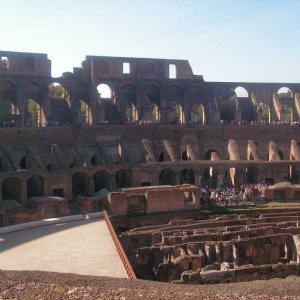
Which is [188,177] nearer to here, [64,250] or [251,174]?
[251,174]

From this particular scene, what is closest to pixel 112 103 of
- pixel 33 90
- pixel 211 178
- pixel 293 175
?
pixel 33 90

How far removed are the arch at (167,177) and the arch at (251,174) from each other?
17.6ft

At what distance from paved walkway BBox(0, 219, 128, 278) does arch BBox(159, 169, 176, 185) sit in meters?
9.82

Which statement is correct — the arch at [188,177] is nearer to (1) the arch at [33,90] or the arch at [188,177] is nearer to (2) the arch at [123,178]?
(2) the arch at [123,178]

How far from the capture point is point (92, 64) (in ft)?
120

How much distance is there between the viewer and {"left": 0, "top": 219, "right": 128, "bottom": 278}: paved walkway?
633 inches

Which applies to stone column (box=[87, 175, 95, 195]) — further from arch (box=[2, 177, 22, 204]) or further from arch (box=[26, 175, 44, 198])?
arch (box=[2, 177, 22, 204])

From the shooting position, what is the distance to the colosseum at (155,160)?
20578mm

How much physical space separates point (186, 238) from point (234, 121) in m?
18.7

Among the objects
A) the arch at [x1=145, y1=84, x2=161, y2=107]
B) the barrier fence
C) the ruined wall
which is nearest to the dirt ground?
the barrier fence

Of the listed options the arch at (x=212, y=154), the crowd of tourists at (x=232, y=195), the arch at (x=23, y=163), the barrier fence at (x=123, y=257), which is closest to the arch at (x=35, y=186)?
the arch at (x=23, y=163)

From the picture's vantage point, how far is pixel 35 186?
28750 millimetres

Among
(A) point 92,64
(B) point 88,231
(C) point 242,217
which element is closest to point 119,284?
(B) point 88,231

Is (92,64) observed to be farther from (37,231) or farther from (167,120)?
(37,231)
